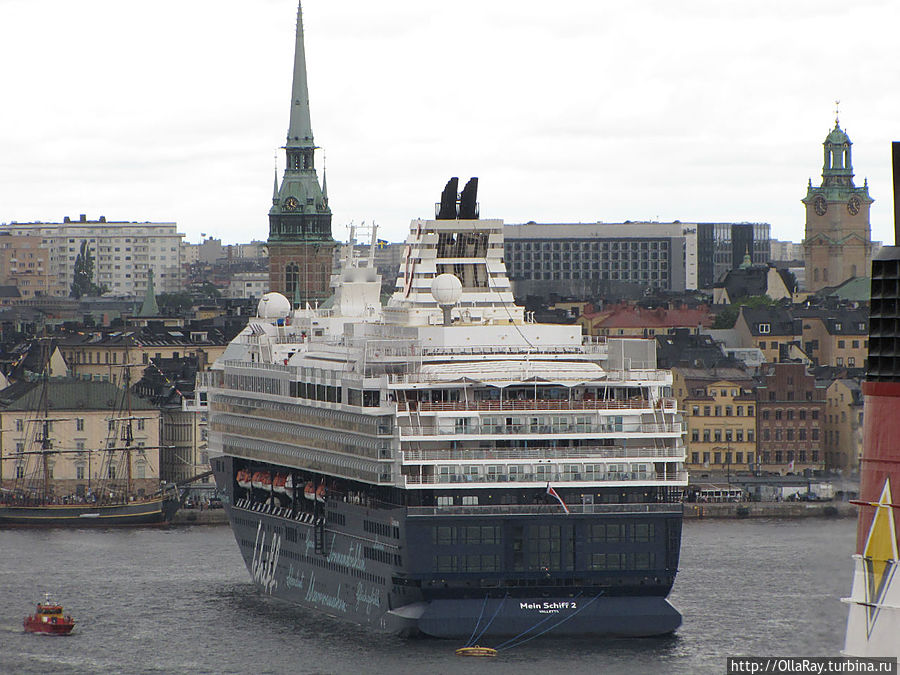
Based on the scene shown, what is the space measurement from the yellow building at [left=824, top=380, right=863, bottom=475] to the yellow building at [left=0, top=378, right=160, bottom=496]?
111ft

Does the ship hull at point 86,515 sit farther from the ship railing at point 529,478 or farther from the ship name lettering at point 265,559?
the ship railing at point 529,478

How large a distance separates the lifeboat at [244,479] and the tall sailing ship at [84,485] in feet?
110

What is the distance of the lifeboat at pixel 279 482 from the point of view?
77.2 metres

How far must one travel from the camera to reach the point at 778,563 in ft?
299

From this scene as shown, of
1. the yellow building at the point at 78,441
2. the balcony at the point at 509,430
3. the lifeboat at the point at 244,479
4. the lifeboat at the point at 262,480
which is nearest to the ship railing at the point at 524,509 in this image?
the balcony at the point at 509,430

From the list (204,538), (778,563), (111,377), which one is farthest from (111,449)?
(778,563)

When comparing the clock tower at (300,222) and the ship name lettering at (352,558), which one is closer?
the ship name lettering at (352,558)

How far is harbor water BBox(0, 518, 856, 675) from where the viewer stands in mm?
65500

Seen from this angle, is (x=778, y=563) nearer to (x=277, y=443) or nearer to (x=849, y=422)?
(x=277, y=443)

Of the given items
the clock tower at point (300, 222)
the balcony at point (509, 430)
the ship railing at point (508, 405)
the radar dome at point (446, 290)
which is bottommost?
the balcony at point (509, 430)

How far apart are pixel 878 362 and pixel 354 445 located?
143 ft

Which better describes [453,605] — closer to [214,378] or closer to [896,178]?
[214,378]

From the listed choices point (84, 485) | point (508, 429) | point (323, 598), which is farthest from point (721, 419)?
point (508, 429)

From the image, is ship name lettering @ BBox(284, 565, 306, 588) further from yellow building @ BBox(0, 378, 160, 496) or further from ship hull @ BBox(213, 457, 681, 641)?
yellow building @ BBox(0, 378, 160, 496)
